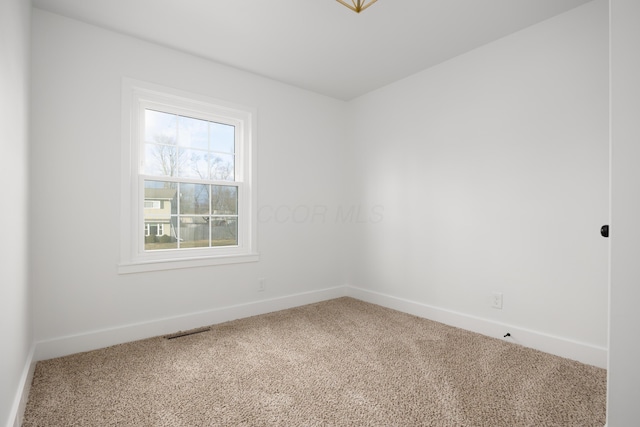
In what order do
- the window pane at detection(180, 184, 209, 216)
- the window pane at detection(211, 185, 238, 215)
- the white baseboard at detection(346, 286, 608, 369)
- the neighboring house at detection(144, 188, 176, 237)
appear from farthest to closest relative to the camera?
1. the window pane at detection(211, 185, 238, 215)
2. the window pane at detection(180, 184, 209, 216)
3. the neighboring house at detection(144, 188, 176, 237)
4. the white baseboard at detection(346, 286, 608, 369)

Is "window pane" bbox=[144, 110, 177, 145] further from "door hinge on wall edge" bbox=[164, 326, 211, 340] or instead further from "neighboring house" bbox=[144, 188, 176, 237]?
"door hinge on wall edge" bbox=[164, 326, 211, 340]

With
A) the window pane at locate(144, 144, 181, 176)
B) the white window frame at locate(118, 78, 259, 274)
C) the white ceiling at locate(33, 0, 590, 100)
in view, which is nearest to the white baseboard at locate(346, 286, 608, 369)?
the white window frame at locate(118, 78, 259, 274)

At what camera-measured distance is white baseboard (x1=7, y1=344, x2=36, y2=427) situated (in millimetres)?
1503

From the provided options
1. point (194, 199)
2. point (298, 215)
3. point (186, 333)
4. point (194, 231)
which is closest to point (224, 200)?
point (194, 199)

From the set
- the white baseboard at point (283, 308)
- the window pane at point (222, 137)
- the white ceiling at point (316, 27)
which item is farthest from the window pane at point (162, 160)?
the white baseboard at point (283, 308)

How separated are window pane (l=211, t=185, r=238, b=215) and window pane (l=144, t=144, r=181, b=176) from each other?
38 centimetres

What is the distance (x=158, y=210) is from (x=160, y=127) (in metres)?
0.75

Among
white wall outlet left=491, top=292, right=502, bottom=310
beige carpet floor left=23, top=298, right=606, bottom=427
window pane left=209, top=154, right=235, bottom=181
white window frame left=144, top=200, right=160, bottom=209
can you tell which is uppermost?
window pane left=209, top=154, right=235, bottom=181

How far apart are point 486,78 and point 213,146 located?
101 inches

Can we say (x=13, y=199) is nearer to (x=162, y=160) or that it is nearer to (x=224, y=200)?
(x=162, y=160)

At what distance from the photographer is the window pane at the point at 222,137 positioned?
10.8 feet

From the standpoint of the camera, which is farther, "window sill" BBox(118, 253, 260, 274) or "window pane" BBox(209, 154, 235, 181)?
"window pane" BBox(209, 154, 235, 181)

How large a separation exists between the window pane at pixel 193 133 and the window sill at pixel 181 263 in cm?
108

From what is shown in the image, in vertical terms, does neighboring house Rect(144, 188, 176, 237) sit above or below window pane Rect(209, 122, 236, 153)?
below
